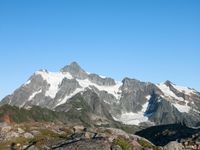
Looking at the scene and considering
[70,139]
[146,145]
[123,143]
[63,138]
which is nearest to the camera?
[123,143]

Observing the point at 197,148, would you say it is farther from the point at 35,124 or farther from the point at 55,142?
the point at 35,124

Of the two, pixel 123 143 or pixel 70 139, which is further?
pixel 70 139

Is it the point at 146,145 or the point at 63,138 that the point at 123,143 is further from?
the point at 63,138

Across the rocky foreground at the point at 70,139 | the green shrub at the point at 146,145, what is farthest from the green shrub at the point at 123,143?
the green shrub at the point at 146,145

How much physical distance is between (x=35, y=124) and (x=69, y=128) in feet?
36.5

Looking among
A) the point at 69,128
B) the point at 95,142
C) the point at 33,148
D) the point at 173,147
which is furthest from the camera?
the point at 69,128

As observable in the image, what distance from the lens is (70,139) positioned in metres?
116

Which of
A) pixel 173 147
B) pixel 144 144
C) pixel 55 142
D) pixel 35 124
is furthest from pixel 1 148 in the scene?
pixel 173 147

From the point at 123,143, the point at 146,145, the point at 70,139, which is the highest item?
the point at 70,139

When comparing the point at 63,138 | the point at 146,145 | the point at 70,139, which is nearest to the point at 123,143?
the point at 146,145

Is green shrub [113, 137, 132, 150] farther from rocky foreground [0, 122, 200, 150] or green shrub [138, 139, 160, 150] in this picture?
green shrub [138, 139, 160, 150]

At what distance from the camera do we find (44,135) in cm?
12938

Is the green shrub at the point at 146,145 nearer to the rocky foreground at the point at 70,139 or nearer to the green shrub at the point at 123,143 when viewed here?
the rocky foreground at the point at 70,139

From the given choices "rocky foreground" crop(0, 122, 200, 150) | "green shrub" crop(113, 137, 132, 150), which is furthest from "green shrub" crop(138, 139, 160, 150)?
"green shrub" crop(113, 137, 132, 150)
